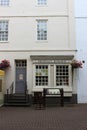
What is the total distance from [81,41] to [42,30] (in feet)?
10.5

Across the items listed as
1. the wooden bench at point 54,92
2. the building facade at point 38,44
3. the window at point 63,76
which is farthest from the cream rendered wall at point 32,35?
the wooden bench at point 54,92

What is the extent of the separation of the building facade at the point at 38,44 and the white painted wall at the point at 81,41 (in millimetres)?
401

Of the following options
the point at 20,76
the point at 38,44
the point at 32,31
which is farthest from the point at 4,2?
the point at 20,76

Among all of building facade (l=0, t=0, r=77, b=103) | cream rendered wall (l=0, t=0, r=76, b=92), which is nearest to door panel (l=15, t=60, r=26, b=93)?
building facade (l=0, t=0, r=77, b=103)

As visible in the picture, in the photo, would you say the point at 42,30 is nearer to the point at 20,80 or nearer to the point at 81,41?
the point at 81,41

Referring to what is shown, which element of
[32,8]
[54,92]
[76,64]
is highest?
[32,8]

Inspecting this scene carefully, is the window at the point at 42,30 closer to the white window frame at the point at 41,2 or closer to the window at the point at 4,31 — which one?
the white window frame at the point at 41,2

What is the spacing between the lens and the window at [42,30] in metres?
24.0

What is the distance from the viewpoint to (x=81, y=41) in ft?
77.6

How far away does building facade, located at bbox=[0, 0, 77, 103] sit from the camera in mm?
23438

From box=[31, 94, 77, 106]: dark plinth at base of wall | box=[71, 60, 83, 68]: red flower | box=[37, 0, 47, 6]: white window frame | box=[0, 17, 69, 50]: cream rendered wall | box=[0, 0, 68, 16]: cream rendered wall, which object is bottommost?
box=[31, 94, 77, 106]: dark plinth at base of wall

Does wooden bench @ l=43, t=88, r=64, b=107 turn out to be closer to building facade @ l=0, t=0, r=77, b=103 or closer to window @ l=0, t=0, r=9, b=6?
building facade @ l=0, t=0, r=77, b=103

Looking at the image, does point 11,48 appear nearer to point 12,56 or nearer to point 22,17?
point 12,56

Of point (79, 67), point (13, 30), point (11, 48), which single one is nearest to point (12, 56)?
point (11, 48)
